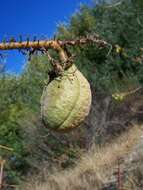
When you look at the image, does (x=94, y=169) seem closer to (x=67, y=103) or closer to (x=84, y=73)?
(x=84, y=73)

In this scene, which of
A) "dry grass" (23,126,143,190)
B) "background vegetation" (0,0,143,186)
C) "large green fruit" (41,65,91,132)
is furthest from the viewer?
"background vegetation" (0,0,143,186)

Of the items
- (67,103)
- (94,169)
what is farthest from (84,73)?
(67,103)

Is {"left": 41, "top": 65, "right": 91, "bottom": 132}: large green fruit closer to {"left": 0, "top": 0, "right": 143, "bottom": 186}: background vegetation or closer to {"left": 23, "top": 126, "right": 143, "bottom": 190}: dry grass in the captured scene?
{"left": 23, "top": 126, "right": 143, "bottom": 190}: dry grass

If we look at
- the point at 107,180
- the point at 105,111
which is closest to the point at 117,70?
the point at 105,111

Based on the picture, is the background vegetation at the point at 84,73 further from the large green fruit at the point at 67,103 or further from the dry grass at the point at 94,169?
the large green fruit at the point at 67,103

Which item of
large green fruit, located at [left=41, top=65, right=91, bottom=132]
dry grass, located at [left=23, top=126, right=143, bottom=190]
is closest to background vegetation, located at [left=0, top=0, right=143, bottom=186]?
dry grass, located at [left=23, top=126, right=143, bottom=190]
